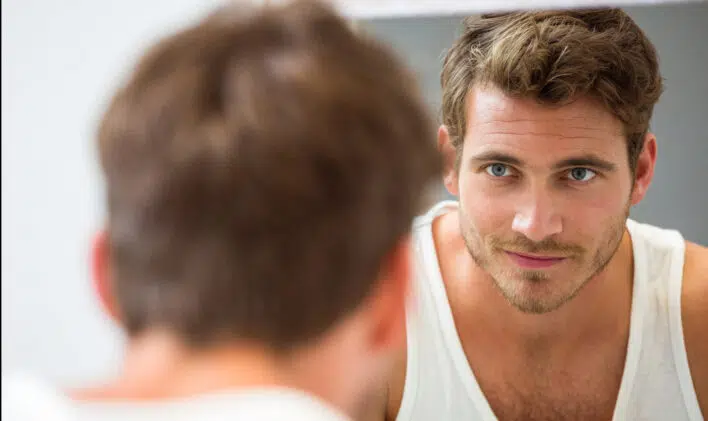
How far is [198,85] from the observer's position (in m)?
0.41

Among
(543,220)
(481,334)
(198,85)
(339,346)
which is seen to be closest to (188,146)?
(198,85)

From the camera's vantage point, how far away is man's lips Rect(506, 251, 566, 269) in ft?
3.26

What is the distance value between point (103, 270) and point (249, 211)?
0.12 m

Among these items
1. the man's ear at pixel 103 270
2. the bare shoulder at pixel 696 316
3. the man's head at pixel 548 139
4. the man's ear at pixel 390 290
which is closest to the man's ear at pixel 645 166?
the man's head at pixel 548 139

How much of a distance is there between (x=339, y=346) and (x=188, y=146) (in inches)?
5.9

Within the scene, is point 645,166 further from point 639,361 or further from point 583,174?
point 639,361

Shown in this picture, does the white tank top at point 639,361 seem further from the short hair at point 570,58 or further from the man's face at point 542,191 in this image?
the short hair at point 570,58

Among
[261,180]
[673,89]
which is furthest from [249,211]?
[673,89]

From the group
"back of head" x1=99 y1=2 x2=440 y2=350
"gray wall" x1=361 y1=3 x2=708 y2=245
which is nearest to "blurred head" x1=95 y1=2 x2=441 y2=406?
"back of head" x1=99 y1=2 x2=440 y2=350

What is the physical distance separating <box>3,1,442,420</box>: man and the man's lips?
583 millimetres

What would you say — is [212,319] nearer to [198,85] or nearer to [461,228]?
[198,85]

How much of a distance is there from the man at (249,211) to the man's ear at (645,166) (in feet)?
1.98

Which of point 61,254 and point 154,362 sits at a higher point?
point 61,254

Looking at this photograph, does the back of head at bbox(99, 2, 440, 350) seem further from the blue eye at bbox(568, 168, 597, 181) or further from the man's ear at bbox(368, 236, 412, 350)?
the blue eye at bbox(568, 168, 597, 181)
